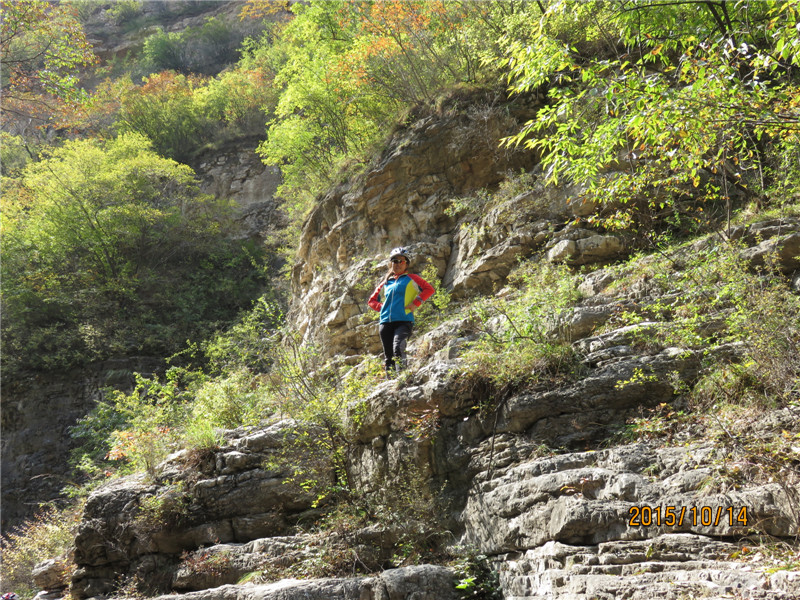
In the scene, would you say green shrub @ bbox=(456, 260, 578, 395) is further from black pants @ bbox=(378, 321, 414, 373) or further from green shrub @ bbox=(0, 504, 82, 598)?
green shrub @ bbox=(0, 504, 82, 598)

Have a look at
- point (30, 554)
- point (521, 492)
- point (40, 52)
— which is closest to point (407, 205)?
point (40, 52)

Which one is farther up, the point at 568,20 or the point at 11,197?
the point at 11,197

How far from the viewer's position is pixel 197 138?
2625 centimetres

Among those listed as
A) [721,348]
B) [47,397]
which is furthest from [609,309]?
[47,397]

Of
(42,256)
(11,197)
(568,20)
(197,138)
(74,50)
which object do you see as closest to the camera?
(74,50)

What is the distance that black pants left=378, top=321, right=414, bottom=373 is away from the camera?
21.6ft

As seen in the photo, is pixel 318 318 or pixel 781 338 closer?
pixel 781 338

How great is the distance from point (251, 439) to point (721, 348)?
5223 millimetres

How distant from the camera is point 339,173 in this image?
12711mm

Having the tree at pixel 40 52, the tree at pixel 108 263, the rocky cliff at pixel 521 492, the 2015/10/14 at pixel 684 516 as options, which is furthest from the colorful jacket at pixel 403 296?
the tree at pixel 108 263

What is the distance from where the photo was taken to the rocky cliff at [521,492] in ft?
10.6

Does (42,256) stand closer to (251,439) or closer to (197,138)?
(197,138)

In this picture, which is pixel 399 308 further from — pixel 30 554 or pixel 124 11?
pixel 124 11

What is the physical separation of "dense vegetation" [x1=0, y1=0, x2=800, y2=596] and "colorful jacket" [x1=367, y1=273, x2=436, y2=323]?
0.82 metres
